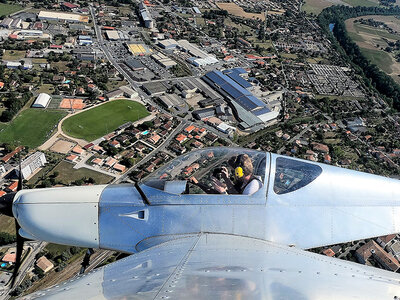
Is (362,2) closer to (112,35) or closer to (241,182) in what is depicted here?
(112,35)

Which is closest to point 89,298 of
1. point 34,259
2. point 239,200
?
point 239,200

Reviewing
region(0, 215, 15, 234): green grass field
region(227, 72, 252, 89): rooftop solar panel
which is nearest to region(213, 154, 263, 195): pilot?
region(0, 215, 15, 234): green grass field

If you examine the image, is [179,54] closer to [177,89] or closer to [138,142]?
[177,89]

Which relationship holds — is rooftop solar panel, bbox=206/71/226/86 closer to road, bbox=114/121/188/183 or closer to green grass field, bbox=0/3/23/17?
road, bbox=114/121/188/183

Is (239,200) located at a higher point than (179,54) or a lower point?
higher

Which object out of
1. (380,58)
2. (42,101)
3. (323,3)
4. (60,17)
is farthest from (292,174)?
(323,3)

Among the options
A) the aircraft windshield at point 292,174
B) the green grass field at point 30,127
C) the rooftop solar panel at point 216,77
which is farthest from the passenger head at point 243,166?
the rooftop solar panel at point 216,77
